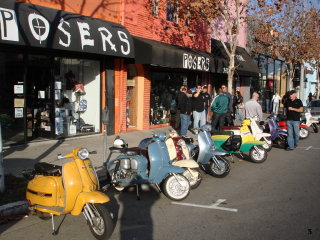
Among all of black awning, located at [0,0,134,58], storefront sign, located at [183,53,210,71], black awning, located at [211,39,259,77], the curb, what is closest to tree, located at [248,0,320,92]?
black awning, located at [211,39,259,77]

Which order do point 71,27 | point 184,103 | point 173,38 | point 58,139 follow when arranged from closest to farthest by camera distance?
point 71,27
point 58,139
point 184,103
point 173,38

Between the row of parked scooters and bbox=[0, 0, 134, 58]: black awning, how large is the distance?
3.22m

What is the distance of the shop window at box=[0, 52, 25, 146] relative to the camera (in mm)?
9727

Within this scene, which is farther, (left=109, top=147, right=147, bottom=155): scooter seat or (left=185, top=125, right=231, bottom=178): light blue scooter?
(left=185, top=125, right=231, bottom=178): light blue scooter

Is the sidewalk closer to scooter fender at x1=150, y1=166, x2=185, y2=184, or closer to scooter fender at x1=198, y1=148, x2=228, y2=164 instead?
scooter fender at x1=150, y1=166, x2=185, y2=184

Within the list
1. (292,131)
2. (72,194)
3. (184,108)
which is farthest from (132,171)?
(292,131)

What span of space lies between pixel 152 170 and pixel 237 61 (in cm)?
1417

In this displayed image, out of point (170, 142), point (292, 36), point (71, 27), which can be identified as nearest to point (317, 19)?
point (292, 36)

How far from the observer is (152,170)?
20.5 ft

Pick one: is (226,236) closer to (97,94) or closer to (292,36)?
(97,94)

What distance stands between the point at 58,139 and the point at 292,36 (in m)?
16.2

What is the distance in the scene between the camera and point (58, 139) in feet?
36.8

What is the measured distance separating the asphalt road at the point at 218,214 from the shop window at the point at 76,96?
17.7 feet

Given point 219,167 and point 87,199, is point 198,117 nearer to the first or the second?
point 219,167
